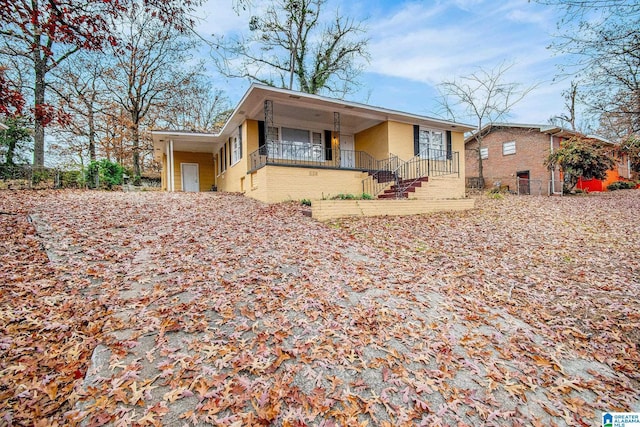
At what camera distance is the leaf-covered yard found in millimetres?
2428

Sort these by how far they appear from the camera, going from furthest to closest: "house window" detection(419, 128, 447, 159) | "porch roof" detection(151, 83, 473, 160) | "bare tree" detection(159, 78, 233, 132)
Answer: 1. "bare tree" detection(159, 78, 233, 132)
2. "house window" detection(419, 128, 447, 159)
3. "porch roof" detection(151, 83, 473, 160)

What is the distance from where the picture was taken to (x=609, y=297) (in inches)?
185

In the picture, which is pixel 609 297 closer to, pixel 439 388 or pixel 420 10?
pixel 439 388

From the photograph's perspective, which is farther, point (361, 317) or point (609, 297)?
point (609, 297)

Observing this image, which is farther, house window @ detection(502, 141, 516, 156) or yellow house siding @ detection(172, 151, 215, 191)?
house window @ detection(502, 141, 516, 156)

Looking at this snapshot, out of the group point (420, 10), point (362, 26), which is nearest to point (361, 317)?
point (420, 10)

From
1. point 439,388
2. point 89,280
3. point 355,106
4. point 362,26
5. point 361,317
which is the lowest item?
point 439,388

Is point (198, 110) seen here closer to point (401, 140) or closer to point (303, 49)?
point (303, 49)

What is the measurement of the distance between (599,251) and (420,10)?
7.43 m

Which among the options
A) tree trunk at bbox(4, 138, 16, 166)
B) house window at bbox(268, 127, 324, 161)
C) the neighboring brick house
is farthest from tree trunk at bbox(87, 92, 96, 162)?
the neighboring brick house

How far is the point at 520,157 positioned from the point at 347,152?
42.4ft

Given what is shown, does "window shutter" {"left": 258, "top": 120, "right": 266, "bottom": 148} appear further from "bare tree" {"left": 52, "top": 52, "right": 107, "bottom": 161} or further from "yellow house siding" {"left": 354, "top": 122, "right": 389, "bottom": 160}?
"bare tree" {"left": 52, "top": 52, "right": 107, "bottom": 161}

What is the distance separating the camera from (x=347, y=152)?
14.9m

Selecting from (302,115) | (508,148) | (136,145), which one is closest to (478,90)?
(508,148)
